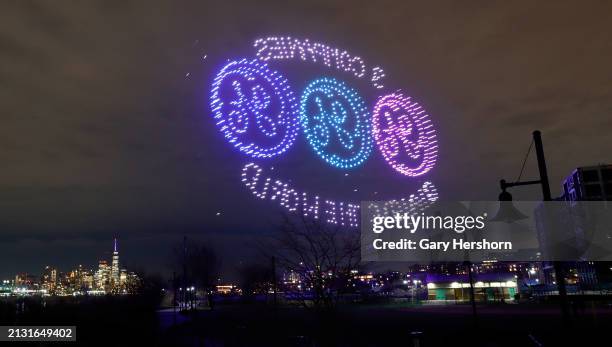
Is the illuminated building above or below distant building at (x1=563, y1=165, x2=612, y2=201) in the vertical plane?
below

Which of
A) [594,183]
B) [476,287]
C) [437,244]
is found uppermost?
[594,183]

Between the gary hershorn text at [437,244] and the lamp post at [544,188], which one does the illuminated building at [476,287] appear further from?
the lamp post at [544,188]

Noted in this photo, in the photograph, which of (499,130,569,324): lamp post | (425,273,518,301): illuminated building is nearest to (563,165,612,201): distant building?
(425,273,518,301): illuminated building

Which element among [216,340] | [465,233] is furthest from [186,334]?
[465,233]

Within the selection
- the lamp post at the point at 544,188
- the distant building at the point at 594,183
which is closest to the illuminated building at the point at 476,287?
the distant building at the point at 594,183

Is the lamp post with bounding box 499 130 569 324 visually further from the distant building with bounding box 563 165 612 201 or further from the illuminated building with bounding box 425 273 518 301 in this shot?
the distant building with bounding box 563 165 612 201

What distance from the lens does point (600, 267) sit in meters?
94.1

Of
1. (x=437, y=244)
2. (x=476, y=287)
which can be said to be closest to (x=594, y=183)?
(x=476, y=287)

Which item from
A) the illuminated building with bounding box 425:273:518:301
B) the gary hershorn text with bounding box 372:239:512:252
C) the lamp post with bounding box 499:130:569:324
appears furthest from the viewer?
the illuminated building with bounding box 425:273:518:301

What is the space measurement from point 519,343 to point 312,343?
24.0 ft

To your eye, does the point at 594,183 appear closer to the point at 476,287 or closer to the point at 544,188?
the point at 476,287

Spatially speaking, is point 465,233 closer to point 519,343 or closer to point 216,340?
point 519,343

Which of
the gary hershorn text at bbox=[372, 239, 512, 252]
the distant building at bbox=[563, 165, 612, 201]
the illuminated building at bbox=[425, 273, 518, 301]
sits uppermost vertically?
the distant building at bbox=[563, 165, 612, 201]

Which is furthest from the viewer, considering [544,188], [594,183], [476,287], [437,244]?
[594,183]
